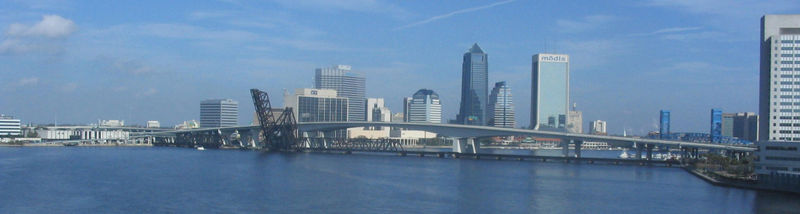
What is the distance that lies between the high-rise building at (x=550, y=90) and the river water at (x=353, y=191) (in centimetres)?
7313

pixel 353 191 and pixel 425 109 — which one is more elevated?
pixel 425 109

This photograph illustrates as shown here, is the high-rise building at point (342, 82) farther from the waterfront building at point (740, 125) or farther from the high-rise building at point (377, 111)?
the waterfront building at point (740, 125)

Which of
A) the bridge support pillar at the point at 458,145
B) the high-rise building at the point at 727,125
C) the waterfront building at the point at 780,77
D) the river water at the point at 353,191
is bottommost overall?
the river water at the point at 353,191

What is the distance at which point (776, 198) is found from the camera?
2061 cm

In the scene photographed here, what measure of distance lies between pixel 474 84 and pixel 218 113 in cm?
3966

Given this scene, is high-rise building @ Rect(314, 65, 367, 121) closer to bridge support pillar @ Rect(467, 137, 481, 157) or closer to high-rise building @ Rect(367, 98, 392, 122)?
high-rise building @ Rect(367, 98, 392, 122)

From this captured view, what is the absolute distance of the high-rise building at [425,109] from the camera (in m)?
109

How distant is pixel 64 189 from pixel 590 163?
24.9m

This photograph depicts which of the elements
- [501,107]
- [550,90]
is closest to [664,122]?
[550,90]

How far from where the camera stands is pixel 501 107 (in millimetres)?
115875

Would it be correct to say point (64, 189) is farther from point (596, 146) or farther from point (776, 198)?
point (596, 146)

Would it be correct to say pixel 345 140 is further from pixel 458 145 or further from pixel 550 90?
pixel 550 90

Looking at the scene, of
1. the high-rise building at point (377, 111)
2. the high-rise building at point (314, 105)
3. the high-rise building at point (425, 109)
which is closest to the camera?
the high-rise building at point (314, 105)

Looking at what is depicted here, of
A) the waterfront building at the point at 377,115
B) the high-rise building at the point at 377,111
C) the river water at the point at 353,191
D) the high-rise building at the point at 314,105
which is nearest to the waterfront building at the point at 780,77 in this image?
the river water at the point at 353,191
